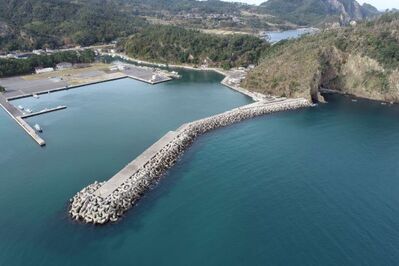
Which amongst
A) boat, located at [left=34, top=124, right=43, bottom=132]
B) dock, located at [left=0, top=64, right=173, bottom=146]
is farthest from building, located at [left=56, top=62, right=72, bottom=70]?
boat, located at [left=34, top=124, right=43, bottom=132]

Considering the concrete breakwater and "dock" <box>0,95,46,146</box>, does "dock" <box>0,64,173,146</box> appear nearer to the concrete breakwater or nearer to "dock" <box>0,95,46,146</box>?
"dock" <box>0,95,46,146</box>

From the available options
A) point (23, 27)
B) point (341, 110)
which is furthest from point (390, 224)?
point (23, 27)

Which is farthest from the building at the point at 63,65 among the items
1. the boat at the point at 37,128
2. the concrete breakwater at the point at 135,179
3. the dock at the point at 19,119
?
the concrete breakwater at the point at 135,179

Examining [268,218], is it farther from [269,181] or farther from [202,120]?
[202,120]

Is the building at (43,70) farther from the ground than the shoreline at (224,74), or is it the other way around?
the shoreline at (224,74)

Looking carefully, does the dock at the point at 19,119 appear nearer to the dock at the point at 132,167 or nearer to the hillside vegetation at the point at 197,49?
the dock at the point at 132,167

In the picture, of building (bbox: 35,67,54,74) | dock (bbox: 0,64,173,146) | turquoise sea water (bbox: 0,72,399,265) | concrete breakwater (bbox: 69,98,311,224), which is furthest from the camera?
building (bbox: 35,67,54,74)

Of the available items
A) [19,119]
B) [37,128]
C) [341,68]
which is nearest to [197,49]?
[341,68]
